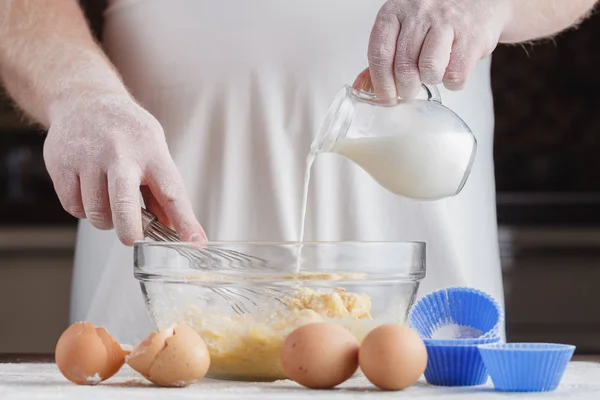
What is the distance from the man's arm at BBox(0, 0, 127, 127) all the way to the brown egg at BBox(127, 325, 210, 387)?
413 millimetres

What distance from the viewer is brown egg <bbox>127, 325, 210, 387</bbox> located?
0.79 meters

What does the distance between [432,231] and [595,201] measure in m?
1.51

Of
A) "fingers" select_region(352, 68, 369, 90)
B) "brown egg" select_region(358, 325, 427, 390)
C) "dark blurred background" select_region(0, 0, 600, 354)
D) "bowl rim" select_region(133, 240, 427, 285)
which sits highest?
"fingers" select_region(352, 68, 369, 90)

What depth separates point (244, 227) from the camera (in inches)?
57.2

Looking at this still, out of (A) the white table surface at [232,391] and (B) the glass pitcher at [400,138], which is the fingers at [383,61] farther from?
(A) the white table surface at [232,391]

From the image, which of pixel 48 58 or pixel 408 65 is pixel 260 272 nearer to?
pixel 408 65

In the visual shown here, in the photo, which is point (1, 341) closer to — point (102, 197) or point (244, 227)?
point (244, 227)

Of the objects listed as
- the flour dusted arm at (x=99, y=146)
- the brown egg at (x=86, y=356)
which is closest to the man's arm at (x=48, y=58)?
the flour dusted arm at (x=99, y=146)

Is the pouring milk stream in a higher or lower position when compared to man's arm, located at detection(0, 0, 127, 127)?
lower

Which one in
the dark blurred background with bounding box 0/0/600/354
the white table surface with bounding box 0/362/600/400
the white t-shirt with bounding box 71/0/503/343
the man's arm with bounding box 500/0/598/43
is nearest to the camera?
the white table surface with bounding box 0/362/600/400

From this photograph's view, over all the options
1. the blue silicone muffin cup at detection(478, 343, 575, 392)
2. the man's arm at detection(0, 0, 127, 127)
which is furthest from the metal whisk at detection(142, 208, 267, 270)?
the man's arm at detection(0, 0, 127, 127)

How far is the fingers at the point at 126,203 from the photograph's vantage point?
986 mm

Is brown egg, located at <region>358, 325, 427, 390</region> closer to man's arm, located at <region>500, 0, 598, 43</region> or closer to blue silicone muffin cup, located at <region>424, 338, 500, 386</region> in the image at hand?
blue silicone muffin cup, located at <region>424, 338, 500, 386</region>

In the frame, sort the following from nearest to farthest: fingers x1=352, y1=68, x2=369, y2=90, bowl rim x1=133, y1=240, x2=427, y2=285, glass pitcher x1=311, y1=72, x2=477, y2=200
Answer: bowl rim x1=133, y1=240, x2=427, y2=285, glass pitcher x1=311, y1=72, x2=477, y2=200, fingers x1=352, y1=68, x2=369, y2=90
